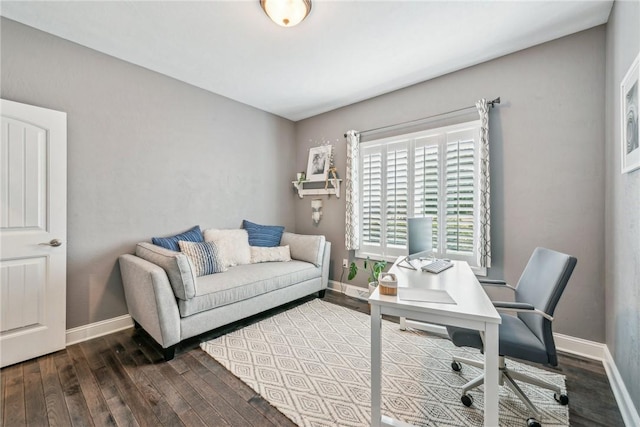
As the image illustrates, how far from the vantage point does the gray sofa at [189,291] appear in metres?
2.01

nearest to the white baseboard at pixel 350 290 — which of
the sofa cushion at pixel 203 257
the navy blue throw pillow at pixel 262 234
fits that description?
the navy blue throw pillow at pixel 262 234

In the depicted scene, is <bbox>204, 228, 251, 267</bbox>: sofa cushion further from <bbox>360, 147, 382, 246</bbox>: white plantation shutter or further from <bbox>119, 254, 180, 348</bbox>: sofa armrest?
<bbox>360, 147, 382, 246</bbox>: white plantation shutter

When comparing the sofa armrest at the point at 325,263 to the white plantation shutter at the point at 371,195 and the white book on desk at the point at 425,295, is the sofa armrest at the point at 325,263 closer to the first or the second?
the white plantation shutter at the point at 371,195

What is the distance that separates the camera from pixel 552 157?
2.23 m

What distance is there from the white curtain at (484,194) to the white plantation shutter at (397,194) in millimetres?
785

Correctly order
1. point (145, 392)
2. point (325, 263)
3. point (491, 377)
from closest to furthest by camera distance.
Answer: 1. point (491, 377)
2. point (145, 392)
3. point (325, 263)

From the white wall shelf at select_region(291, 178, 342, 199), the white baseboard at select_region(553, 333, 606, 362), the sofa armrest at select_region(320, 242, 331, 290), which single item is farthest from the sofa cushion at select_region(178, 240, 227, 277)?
the white baseboard at select_region(553, 333, 606, 362)

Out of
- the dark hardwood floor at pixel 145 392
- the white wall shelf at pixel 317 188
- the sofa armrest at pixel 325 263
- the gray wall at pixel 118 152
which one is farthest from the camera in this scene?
the white wall shelf at pixel 317 188

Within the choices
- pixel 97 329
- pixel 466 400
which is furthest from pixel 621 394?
pixel 97 329

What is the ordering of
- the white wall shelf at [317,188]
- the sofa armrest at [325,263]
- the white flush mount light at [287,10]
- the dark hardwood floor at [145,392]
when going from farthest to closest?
the white wall shelf at [317,188], the sofa armrest at [325,263], the white flush mount light at [287,10], the dark hardwood floor at [145,392]

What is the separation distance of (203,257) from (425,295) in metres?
2.14

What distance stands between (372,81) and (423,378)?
9.53 feet

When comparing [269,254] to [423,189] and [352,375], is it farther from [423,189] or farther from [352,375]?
[423,189]

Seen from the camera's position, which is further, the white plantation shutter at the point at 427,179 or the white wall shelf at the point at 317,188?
the white wall shelf at the point at 317,188
